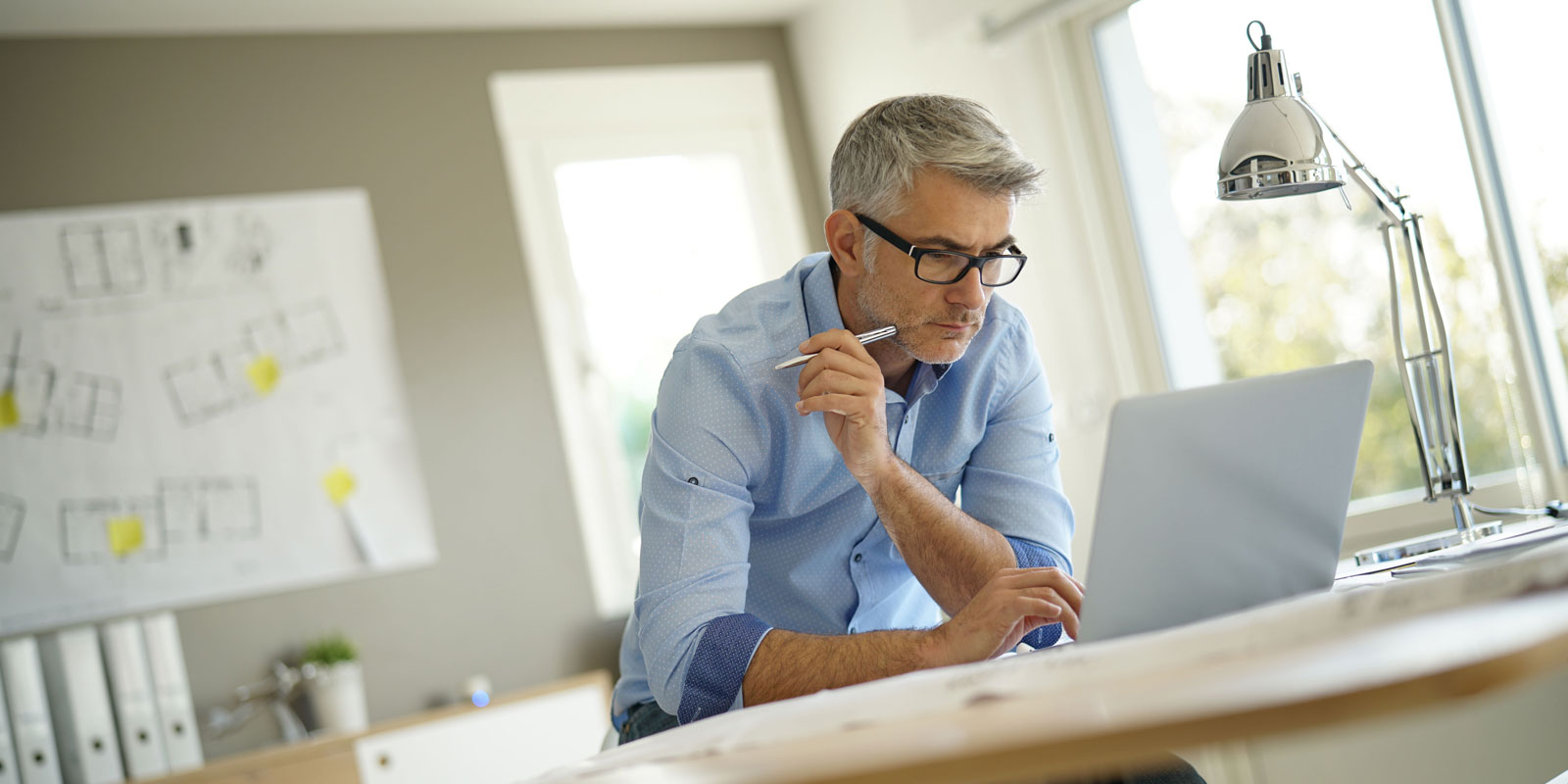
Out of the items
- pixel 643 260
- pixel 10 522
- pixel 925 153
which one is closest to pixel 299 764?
pixel 10 522

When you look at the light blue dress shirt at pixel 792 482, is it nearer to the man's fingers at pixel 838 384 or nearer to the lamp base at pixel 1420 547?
the man's fingers at pixel 838 384

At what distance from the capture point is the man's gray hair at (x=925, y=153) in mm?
1526

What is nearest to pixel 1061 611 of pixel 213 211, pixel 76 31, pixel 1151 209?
pixel 1151 209

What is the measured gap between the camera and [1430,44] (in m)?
2.80

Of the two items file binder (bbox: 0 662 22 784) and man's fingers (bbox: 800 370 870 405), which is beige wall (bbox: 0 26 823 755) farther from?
man's fingers (bbox: 800 370 870 405)

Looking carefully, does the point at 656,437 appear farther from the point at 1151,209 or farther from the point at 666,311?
the point at 666,311

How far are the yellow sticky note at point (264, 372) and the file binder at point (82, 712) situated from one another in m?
0.75

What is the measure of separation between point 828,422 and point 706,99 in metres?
2.98

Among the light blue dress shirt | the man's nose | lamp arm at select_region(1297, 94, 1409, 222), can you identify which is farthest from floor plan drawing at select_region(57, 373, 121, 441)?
lamp arm at select_region(1297, 94, 1409, 222)

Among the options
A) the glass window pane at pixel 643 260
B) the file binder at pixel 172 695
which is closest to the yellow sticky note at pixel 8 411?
the file binder at pixel 172 695

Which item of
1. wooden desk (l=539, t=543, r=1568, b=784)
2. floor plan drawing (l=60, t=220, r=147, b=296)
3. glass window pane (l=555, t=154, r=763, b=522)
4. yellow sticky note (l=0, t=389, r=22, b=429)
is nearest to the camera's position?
wooden desk (l=539, t=543, r=1568, b=784)

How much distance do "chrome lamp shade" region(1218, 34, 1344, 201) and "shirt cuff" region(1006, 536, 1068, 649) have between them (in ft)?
1.68

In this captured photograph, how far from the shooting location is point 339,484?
351 centimetres

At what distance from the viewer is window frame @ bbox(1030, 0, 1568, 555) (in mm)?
2662
